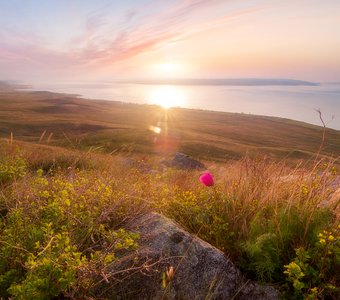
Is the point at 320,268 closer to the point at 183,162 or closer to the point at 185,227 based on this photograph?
the point at 185,227

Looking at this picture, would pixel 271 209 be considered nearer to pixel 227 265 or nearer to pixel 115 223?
pixel 227 265

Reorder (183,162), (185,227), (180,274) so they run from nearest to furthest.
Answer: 1. (180,274)
2. (185,227)
3. (183,162)

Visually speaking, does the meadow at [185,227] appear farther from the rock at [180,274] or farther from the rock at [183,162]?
the rock at [183,162]

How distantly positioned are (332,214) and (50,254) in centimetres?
329

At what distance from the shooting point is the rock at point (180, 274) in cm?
360

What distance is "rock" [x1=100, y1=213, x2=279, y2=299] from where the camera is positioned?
3.60 m

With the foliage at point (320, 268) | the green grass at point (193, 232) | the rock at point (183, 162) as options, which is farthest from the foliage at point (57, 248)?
the rock at point (183, 162)

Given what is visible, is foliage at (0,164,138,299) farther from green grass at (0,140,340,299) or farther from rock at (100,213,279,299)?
rock at (100,213,279,299)

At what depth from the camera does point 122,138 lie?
54094mm

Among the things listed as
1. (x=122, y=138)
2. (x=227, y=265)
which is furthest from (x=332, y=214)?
(x=122, y=138)

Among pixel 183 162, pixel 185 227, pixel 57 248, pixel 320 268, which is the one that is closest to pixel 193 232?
pixel 185 227

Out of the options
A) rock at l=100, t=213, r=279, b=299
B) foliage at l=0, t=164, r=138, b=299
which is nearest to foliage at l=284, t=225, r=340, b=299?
Result: rock at l=100, t=213, r=279, b=299

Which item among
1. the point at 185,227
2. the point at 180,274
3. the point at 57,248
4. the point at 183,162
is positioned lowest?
the point at 183,162

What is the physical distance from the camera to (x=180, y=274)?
3.71m
